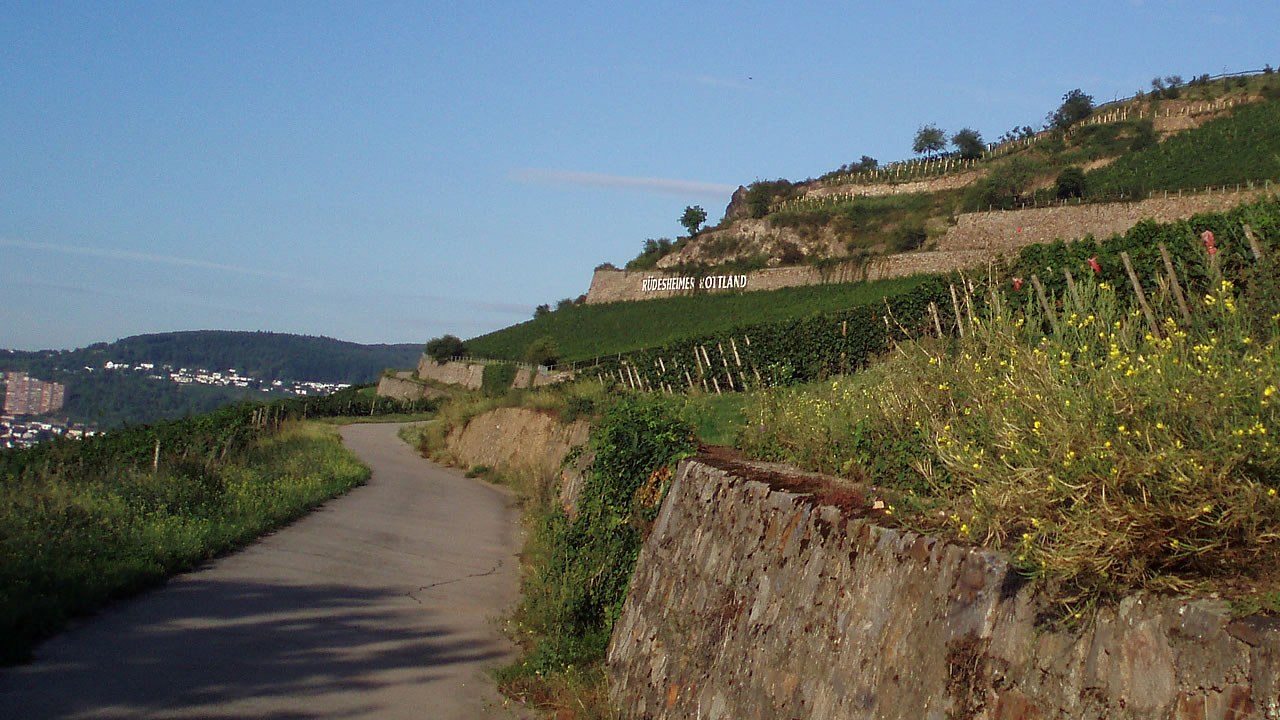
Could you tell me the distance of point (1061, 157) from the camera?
79875 mm

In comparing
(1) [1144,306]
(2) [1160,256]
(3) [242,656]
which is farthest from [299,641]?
(2) [1160,256]

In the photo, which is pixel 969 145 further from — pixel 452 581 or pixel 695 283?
pixel 452 581

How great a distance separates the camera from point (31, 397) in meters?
72.0

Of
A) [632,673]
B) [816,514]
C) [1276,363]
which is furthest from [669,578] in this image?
[1276,363]

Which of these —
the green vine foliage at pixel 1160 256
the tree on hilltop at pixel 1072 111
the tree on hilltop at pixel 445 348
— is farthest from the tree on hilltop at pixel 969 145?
the green vine foliage at pixel 1160 256

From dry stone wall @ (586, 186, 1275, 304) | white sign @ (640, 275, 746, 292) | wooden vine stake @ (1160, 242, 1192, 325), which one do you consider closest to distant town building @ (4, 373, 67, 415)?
white sign @ (640, 275, 746, 292)

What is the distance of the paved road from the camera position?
7258 mm

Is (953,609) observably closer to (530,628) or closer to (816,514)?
(816,514)

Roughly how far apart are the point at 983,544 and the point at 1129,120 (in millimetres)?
87652

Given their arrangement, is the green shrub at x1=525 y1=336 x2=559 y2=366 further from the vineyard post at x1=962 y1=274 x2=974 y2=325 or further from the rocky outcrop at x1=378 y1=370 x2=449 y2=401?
→ the vineyard post at x1=962 y1=274 x2=974 y2=325

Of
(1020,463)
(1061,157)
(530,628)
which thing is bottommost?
(530,628)

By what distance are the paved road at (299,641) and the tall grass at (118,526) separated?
28cm

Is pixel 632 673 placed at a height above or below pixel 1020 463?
below

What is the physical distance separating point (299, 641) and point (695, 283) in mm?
68847
